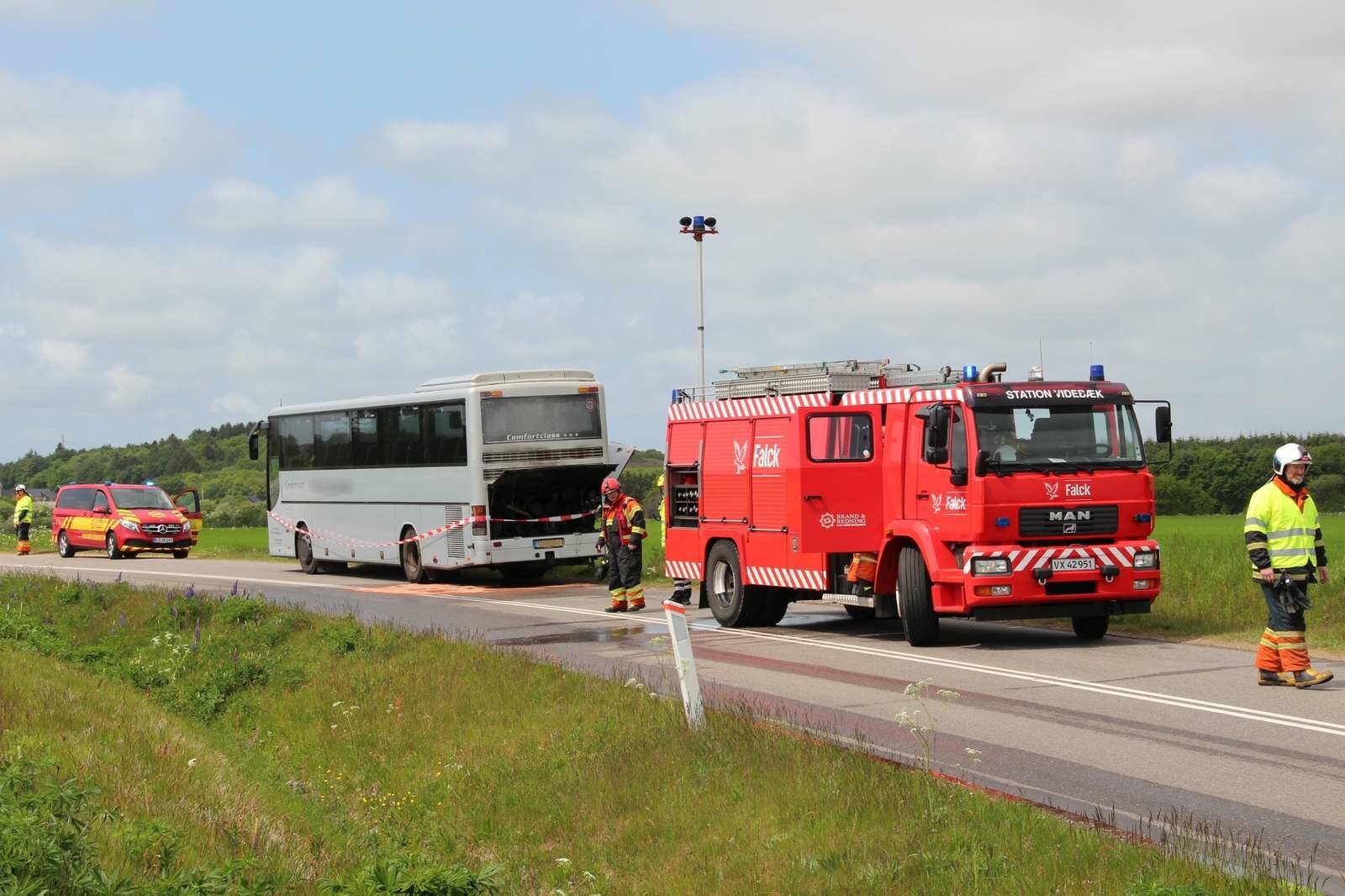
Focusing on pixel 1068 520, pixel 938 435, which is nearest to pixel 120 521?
pixel 938 435

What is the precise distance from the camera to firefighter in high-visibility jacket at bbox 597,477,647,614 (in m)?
21.1

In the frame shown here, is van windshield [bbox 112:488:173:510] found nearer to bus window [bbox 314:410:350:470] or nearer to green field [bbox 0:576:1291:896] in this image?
bus window [bbox 314:410:350:470]

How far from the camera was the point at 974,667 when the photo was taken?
14531 mm

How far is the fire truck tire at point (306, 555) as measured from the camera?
34.7 meters

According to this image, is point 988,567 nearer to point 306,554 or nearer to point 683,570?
point 683,570

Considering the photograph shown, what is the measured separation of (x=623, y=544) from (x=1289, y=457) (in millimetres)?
10384

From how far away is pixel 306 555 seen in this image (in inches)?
1377

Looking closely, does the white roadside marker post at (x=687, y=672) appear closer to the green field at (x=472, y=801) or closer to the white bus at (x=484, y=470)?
the green field at (x=472, y=801)

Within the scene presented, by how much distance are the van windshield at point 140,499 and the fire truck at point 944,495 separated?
2743cm

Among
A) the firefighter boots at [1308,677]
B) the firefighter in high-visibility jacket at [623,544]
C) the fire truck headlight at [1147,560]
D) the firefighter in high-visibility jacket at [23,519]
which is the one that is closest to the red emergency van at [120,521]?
the firefighter in high-visibility jacket at [23,519]

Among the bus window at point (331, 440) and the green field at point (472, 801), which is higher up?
the bus window at point (331, 440)

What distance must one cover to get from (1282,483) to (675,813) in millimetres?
6852

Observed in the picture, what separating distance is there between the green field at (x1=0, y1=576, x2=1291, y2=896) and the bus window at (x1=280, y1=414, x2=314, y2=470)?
18.5 meters

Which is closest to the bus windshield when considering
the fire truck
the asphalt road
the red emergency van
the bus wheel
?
the bus wheel
